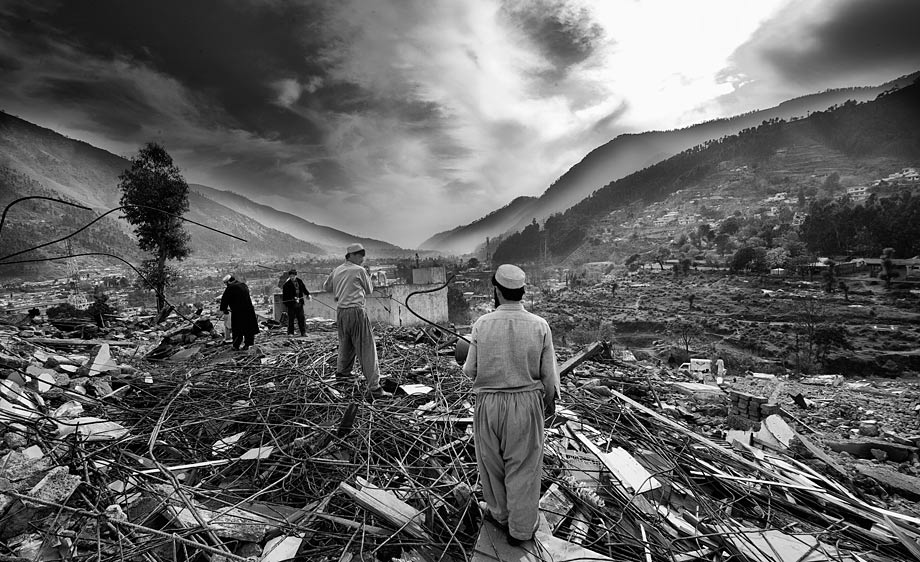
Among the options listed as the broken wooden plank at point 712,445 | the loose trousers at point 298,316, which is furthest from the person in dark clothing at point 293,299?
the broken wooden plank at point 712,445

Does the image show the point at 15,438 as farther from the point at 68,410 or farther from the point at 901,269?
the point at 901,269

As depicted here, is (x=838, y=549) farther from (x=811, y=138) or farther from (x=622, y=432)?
(x=811, y=138)

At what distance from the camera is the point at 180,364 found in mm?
6633

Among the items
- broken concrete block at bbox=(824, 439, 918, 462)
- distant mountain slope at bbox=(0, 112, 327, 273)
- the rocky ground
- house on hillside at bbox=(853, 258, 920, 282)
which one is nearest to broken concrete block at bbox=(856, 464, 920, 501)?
the rocky ground

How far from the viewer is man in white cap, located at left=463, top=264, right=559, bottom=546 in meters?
2.20

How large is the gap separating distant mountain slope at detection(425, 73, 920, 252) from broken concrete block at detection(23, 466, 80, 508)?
68.2 m

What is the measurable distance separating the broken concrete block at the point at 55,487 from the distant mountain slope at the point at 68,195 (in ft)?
61.4

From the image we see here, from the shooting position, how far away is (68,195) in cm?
2472

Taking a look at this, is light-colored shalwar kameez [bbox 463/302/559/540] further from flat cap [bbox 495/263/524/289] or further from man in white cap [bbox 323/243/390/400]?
man in white cap [bbox 323/243/390/400]

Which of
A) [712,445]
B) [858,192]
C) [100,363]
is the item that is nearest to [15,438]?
[100,363]

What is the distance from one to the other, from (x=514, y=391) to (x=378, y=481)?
1585 mm

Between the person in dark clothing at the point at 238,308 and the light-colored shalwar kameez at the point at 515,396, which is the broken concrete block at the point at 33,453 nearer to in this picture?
the light-colored shalwar kameez at the point at 515,396

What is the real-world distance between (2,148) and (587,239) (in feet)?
193

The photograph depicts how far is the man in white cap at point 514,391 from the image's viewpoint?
220 centimetres
